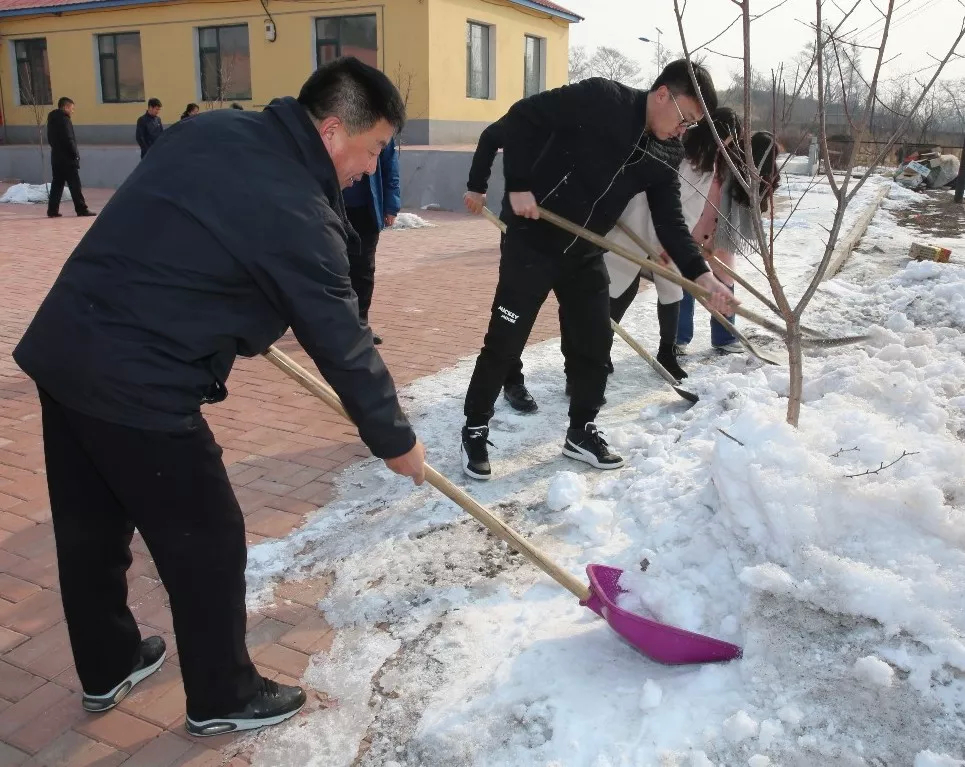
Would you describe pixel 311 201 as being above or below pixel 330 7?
below

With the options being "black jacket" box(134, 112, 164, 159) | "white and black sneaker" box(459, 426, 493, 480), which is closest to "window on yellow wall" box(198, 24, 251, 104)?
"black jacket" box(134, 112, 164, 159)

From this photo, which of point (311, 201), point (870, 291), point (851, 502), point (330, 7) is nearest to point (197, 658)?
point (311, 201)

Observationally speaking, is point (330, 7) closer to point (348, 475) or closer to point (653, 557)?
point (348, 475)

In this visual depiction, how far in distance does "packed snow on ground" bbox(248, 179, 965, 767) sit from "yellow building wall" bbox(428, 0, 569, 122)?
14.2 meters

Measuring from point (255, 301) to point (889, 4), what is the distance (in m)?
2.12

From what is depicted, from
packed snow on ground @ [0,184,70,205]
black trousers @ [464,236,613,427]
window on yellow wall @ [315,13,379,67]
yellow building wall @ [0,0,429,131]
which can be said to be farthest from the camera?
window on yellow wall @ [315,13,379,67]

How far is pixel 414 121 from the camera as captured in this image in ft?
58.5

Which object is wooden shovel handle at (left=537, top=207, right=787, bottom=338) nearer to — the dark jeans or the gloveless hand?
the gloveless hand

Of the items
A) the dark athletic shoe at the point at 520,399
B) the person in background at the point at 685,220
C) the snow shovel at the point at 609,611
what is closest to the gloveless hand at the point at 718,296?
the person in background at the point at 685,220

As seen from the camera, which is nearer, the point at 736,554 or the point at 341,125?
the point at 341,125

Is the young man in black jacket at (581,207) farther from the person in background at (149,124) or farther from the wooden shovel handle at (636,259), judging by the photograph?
the person in background at (149,124)

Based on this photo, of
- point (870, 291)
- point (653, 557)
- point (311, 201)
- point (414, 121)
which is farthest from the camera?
point (414, 121)

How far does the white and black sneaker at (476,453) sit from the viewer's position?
3881mm

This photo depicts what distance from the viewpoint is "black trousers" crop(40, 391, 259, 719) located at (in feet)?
6.51
